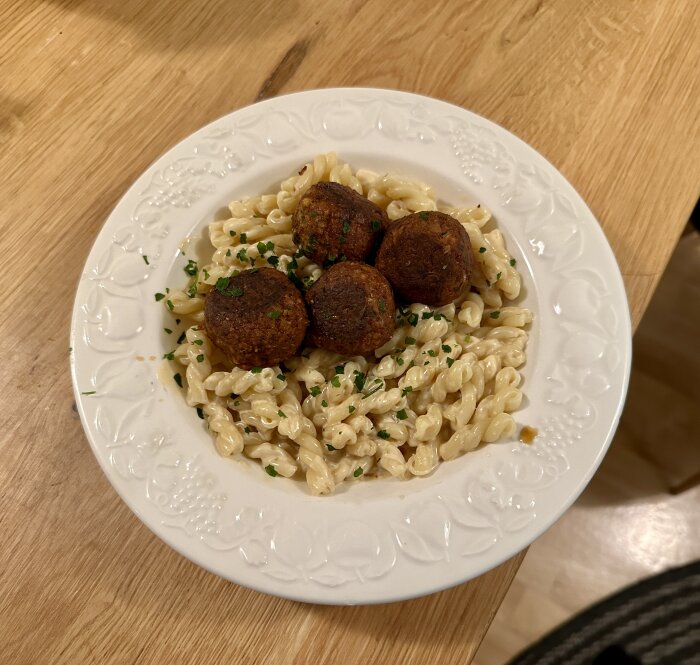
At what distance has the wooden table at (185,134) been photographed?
1744 mm

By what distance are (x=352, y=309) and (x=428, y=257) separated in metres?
0.26

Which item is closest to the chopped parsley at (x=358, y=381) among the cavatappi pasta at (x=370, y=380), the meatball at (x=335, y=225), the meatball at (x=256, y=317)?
the cavatappi pasta at (x=370, y=380)

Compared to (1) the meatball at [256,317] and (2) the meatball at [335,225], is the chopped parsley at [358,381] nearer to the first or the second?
(1) the meatball at [256,317]

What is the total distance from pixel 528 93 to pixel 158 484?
2009mm

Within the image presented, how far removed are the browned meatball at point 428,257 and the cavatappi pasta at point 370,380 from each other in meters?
0.09

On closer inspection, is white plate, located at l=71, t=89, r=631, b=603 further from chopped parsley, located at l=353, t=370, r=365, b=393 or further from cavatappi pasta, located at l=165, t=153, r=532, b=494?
chopped parsley, located at l=353, t=370, r=365, b=393

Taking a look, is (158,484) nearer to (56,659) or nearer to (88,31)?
(56,659)

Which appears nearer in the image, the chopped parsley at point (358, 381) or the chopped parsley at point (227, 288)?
the chopped parsley at point (227, 288)

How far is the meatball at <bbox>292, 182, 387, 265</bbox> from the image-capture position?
69.6 inches

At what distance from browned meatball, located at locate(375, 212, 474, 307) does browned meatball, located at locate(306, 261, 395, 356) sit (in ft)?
0.21

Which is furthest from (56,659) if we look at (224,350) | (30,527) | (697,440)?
(697,440)

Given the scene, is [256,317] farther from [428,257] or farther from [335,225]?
[428,257]

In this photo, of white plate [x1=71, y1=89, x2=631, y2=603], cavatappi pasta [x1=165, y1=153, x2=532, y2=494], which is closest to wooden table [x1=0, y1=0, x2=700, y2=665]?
white plate [x1=71, y1=89, x2=631, y2=603]

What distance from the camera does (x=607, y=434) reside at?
1.59 meters
